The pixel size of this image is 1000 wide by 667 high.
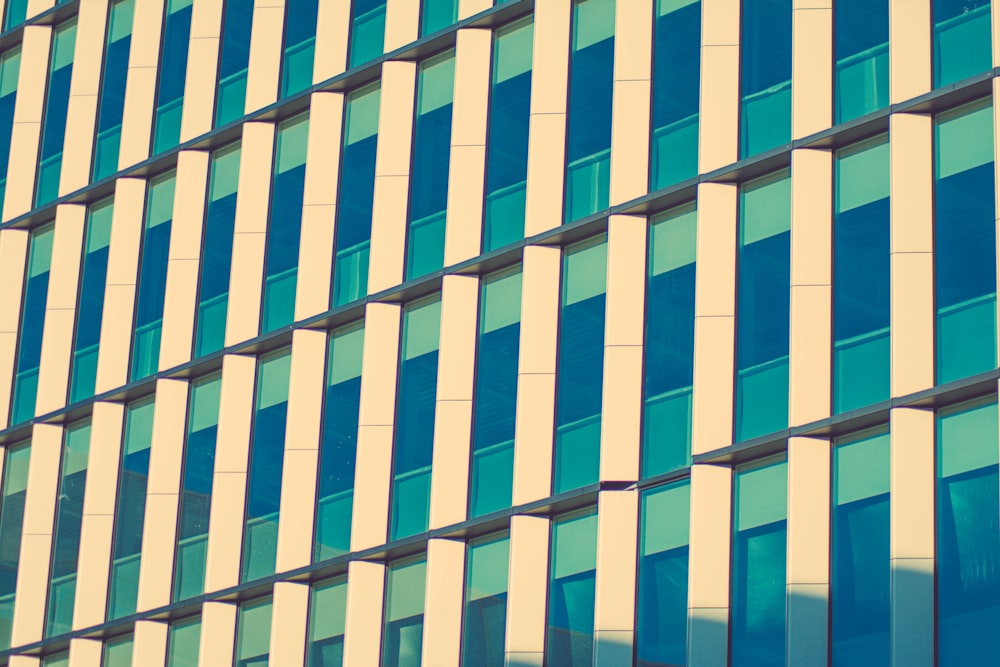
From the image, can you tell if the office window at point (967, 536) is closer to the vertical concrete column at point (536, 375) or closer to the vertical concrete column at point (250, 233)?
the vertical concrete column at point (536, 375)

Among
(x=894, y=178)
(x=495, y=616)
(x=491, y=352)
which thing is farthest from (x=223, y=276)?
(x=894, y=178)

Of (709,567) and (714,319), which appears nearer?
(709,567)

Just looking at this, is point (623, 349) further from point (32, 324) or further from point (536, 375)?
point (32, 324)

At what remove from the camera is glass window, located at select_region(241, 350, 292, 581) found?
97.7ft

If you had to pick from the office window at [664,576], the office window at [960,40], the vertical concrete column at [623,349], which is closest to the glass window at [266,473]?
the vertical concrete column at [623,349]

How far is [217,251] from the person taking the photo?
32.3 meters

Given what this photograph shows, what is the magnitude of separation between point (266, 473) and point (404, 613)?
140 inches

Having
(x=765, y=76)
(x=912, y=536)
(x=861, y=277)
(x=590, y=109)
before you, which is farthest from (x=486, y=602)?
(x=765, y=76)

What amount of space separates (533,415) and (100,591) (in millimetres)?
8715

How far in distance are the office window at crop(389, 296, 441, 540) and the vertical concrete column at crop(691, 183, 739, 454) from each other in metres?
4.61

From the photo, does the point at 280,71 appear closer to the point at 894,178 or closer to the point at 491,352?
the point at 491,352

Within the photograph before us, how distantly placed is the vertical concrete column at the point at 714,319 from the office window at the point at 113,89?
40.9 ft

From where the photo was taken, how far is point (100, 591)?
104 ft

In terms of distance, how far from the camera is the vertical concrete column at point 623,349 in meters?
25.8
